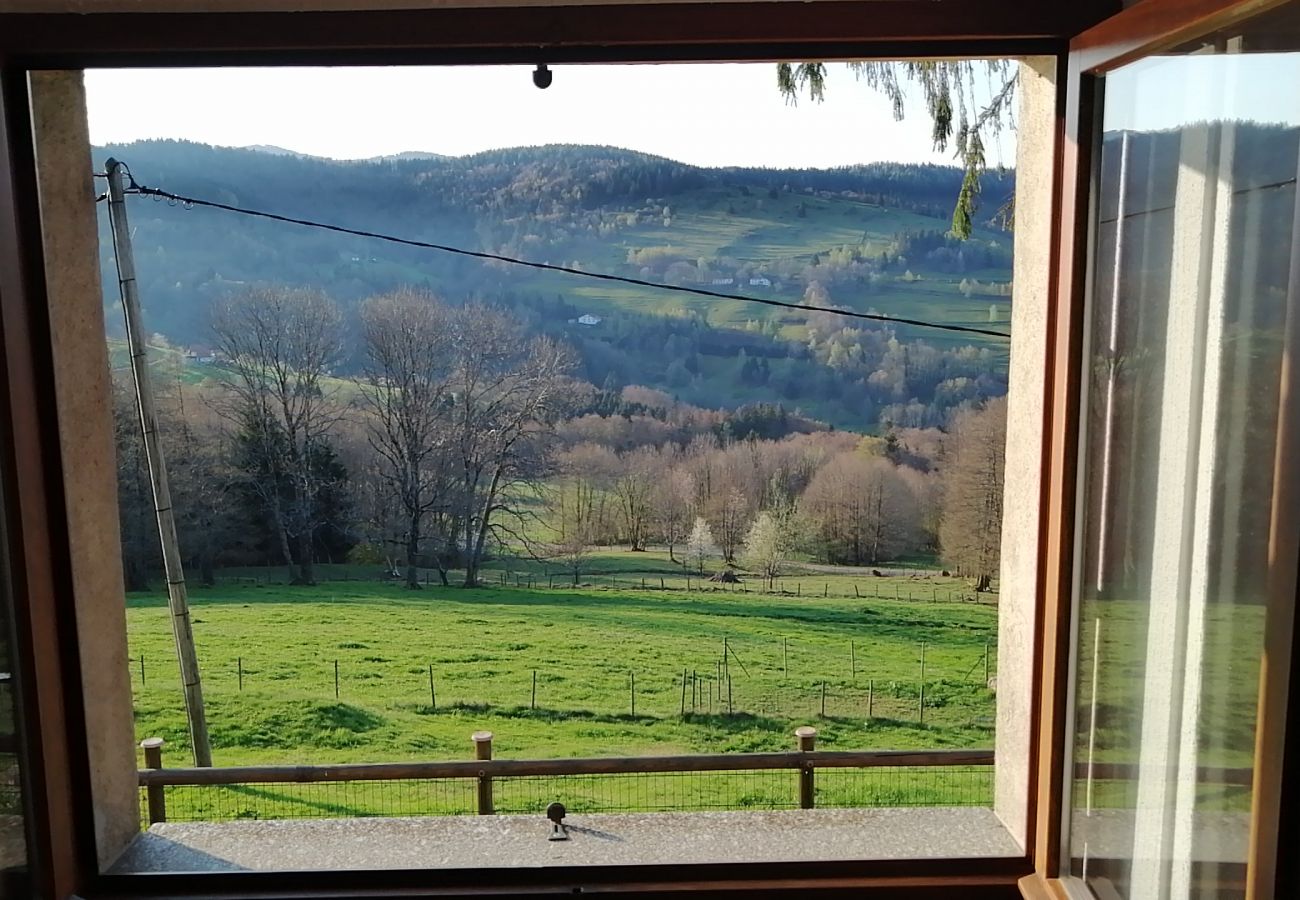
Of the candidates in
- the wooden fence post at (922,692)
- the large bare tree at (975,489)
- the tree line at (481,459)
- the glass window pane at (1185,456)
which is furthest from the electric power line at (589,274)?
the glass window pane at (1185,456)

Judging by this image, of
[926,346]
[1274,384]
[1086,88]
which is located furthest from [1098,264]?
[926,346]

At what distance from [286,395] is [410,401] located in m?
0.37

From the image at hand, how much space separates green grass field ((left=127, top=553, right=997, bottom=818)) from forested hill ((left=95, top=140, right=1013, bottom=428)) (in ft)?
2.15

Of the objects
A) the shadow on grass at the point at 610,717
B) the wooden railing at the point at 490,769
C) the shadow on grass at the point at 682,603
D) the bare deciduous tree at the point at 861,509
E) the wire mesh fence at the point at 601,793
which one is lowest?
the shadow on grass at the point at 610,717

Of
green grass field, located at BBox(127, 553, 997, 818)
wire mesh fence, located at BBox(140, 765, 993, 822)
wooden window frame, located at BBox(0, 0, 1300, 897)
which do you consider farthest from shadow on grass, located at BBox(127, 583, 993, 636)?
wooden window frame, located at BBox(0, 0, 1300, 897)

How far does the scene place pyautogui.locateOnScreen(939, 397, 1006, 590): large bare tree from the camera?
2.54 m

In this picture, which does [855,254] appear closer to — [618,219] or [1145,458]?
[618,219]

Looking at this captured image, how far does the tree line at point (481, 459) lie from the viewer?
257cm

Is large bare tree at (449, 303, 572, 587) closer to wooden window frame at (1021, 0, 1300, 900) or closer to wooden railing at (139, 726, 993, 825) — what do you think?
wooden railing at (139, 726, 993, 825)

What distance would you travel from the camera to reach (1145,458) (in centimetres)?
114

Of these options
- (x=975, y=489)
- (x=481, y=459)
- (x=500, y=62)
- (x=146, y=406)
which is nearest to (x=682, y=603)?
(x=481, y=459)

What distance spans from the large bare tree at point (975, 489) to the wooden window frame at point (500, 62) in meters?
1.17

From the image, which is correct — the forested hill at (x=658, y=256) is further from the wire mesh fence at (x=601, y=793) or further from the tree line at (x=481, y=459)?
the wire mesh fence at (x=601, y=793)

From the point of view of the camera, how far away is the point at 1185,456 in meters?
1.05
